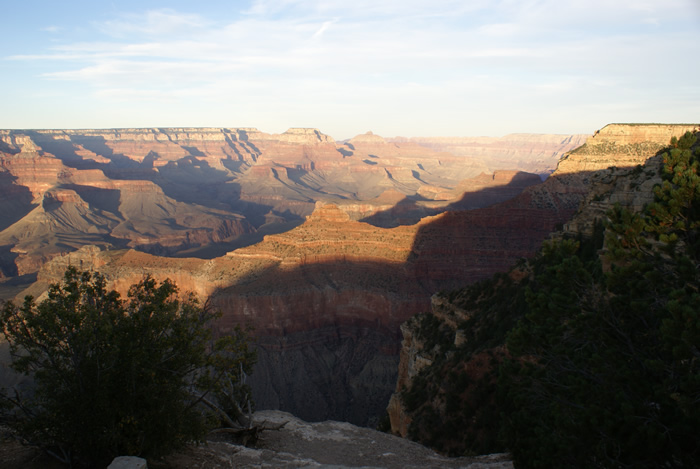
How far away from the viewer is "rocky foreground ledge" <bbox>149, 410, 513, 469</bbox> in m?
14.5

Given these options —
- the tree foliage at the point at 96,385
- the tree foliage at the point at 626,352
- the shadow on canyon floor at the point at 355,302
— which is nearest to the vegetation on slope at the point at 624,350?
the tree foliage at the point at 626,352

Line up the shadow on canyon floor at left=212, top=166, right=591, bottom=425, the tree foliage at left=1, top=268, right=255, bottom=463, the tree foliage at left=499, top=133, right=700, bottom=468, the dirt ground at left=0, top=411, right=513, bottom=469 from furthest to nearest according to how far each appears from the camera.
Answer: the shadow on canyon floor at left=212, top=166, right=591, bottom=425, the dirt ground at left=0, top=411, right=513, bottom=469, the tree foliage at left=1, top=268, right=255, bottom=463, the tree foliage at left=499, top=133, right=700, bottom=468

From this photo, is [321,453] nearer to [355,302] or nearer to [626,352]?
[626,352]

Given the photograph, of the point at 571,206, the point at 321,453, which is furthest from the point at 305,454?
the point at 571,206

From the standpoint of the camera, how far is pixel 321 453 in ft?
60.1

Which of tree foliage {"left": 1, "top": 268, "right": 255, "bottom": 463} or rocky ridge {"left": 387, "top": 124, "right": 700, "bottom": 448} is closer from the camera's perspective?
tree foliage {"left": 1, "top": 268, "right": 255, "bottom": 463}

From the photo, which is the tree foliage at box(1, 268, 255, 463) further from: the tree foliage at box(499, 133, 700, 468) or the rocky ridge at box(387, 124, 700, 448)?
the rocky ridge at box(387, 124, 700, 448)

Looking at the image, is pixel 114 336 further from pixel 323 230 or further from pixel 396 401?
pixel 323 230

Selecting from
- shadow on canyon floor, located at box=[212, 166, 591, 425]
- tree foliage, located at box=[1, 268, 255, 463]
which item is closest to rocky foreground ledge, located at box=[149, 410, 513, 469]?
tree foliage, located at box=[1, 268, 255, 463]

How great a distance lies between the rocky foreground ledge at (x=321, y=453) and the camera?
14477 mm

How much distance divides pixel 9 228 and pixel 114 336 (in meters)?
158

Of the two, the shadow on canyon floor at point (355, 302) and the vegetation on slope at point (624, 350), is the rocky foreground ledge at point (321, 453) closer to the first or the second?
the vegetation on slope at point (624, 350)

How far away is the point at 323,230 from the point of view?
2247 inches

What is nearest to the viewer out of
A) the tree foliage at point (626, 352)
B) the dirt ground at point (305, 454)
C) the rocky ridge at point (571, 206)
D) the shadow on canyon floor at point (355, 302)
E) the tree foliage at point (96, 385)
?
the tree foliage at point (626, 352)
